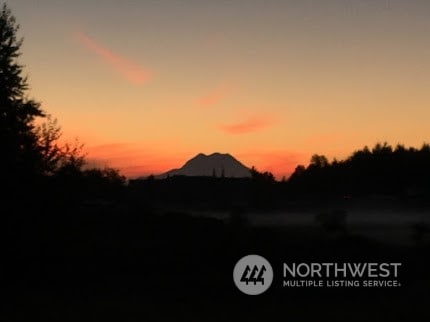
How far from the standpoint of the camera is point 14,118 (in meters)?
17.9

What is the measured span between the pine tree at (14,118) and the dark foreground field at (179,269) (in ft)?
5.46

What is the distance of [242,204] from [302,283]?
4157 millimetres

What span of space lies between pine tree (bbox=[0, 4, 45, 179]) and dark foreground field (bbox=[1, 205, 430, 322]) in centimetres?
166

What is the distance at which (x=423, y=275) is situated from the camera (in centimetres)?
988

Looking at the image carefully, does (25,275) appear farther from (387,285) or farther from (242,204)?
(387,285)

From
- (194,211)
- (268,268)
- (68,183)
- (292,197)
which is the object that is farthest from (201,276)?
(68,183)

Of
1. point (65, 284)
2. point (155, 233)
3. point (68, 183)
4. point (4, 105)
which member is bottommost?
point (65, 284)
